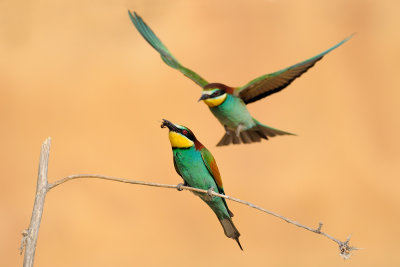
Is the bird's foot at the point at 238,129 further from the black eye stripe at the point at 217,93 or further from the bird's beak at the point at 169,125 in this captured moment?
the bird's beak at the point at 169,125

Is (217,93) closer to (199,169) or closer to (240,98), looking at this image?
(240,98)

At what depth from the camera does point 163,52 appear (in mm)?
2402

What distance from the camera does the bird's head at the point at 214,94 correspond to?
Answer: 2.08 meters

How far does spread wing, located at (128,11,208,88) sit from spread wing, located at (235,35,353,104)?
0.19m

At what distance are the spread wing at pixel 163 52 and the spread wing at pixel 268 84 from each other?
0.62 feet

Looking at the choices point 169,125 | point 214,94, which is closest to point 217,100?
point 214,94

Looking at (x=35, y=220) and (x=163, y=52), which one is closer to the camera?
(x=35, y=220)

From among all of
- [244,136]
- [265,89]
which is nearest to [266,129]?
[244,136]

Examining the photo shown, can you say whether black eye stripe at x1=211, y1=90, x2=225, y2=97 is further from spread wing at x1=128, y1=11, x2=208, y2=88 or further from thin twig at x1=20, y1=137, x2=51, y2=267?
thin twig at x1=20, y1=137, x2=51, y2=267

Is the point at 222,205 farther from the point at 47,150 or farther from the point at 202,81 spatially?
the point at 47,150

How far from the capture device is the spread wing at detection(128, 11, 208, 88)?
226cm

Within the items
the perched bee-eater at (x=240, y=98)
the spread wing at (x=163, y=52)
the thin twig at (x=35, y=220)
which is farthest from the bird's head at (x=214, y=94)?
the thin twig at (x=35, y=220)

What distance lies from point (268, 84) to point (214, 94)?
0.70 feet

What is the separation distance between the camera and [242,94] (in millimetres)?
2205
